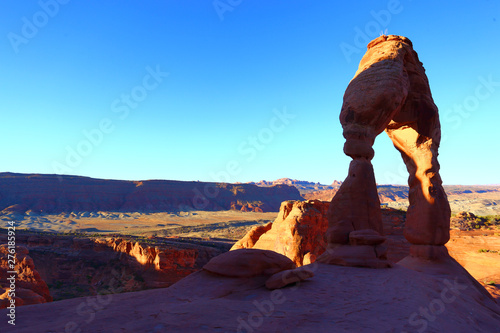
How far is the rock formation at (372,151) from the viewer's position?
740 centimetres

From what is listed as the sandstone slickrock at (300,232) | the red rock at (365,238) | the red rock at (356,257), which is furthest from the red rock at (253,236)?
the red rock at (365,238)

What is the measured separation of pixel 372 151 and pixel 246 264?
15.0 ft

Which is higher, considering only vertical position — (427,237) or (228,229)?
(427,237)

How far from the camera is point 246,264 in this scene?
525cm

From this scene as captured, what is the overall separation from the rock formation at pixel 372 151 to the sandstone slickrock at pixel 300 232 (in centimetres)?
874

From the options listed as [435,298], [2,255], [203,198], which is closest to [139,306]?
[435,298]

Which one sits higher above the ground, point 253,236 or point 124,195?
point 124,195

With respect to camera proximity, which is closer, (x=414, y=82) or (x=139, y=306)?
(x=139, y=306)

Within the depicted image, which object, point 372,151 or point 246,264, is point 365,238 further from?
point 246,264

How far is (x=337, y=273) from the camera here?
5.76 metres

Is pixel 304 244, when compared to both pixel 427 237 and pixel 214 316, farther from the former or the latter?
pixel 214 316

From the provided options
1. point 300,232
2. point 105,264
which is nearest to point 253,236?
point 300,232

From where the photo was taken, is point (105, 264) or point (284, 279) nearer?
point (284, 279)

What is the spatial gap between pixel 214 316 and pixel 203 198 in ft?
327
